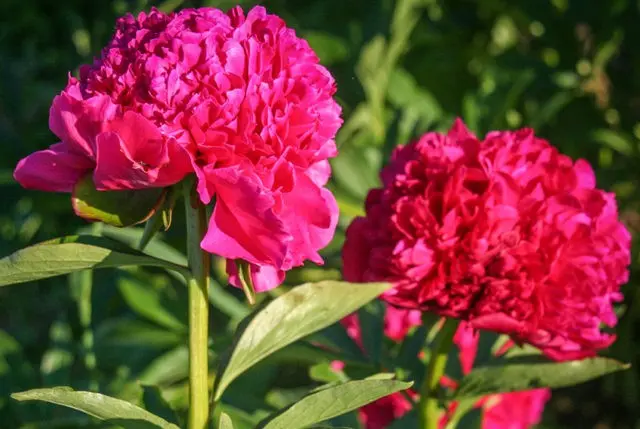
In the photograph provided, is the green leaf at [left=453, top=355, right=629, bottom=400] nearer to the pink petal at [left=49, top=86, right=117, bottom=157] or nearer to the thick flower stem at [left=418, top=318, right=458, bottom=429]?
the thick flower stem at [left=418, top=318, right=458, bottom=429]

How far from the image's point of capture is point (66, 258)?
1.96 feet

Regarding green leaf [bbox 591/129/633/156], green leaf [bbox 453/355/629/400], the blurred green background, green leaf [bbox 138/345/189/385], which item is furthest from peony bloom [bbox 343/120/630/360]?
green leaf [bbox 591/129/633/156]

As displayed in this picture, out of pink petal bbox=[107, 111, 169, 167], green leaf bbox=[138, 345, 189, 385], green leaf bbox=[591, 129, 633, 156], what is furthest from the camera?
green leaf bbox=[591, 129, 633, 156]

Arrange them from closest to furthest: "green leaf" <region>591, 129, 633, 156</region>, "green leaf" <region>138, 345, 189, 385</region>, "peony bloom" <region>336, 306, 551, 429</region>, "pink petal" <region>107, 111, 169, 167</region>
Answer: "pink petal" <region>107, 111, 169, 167</region> < "peony bloom" <region>336, 306, 551, 429</region> < "green leaf" <region>138, 345, 189, 385</region> < "green leaf" <region>591, 129, 633, 156</region>

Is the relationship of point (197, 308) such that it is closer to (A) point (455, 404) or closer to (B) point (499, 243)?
(B) point (499, 243)

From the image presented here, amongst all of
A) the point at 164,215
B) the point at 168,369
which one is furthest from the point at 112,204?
the point at 168,369

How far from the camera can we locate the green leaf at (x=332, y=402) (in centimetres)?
60

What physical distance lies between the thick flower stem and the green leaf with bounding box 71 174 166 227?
1.01ft

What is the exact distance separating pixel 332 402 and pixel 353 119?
0.80m

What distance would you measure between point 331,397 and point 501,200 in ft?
0.74

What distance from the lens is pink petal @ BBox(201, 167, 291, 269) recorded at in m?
0.58

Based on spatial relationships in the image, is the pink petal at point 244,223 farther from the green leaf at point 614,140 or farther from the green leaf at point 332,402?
the green leaf at point 614,140

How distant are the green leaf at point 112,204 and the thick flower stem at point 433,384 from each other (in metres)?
0.31

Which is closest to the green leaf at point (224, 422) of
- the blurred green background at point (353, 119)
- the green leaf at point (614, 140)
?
the blurred green background at point (353, 119)
